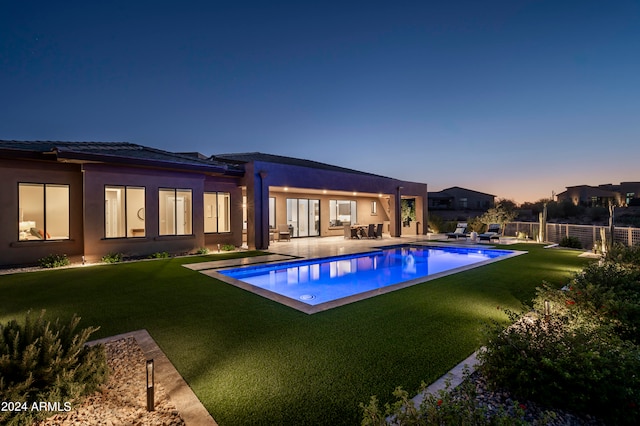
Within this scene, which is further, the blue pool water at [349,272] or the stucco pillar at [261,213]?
the stucco pillar at [261,213]

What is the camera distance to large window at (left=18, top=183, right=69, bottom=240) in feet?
32.1

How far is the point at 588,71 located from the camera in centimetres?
1282

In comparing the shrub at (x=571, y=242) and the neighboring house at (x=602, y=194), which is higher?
the neighboring house at (x=602, y=194)

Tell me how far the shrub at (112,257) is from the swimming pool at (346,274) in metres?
4.21

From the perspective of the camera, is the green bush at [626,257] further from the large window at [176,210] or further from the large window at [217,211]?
the large window at [176,210]

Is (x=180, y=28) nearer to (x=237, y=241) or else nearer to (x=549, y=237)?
(x=237, y=241)

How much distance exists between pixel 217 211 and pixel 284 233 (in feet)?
14.0

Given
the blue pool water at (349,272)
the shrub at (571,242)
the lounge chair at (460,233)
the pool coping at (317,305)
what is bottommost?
the blue pool water at (349,272)

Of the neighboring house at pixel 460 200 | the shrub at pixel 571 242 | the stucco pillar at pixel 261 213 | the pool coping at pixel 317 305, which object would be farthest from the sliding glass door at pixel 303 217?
the neighboring house at pixel 460 200

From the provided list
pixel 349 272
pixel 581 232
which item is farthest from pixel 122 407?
pixel 581 232

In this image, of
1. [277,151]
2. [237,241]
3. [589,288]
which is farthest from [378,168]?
[589,288]

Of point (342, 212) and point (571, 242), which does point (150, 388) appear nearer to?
point (571, 242)

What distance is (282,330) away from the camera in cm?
415

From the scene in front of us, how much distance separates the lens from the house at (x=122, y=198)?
30.2ft
